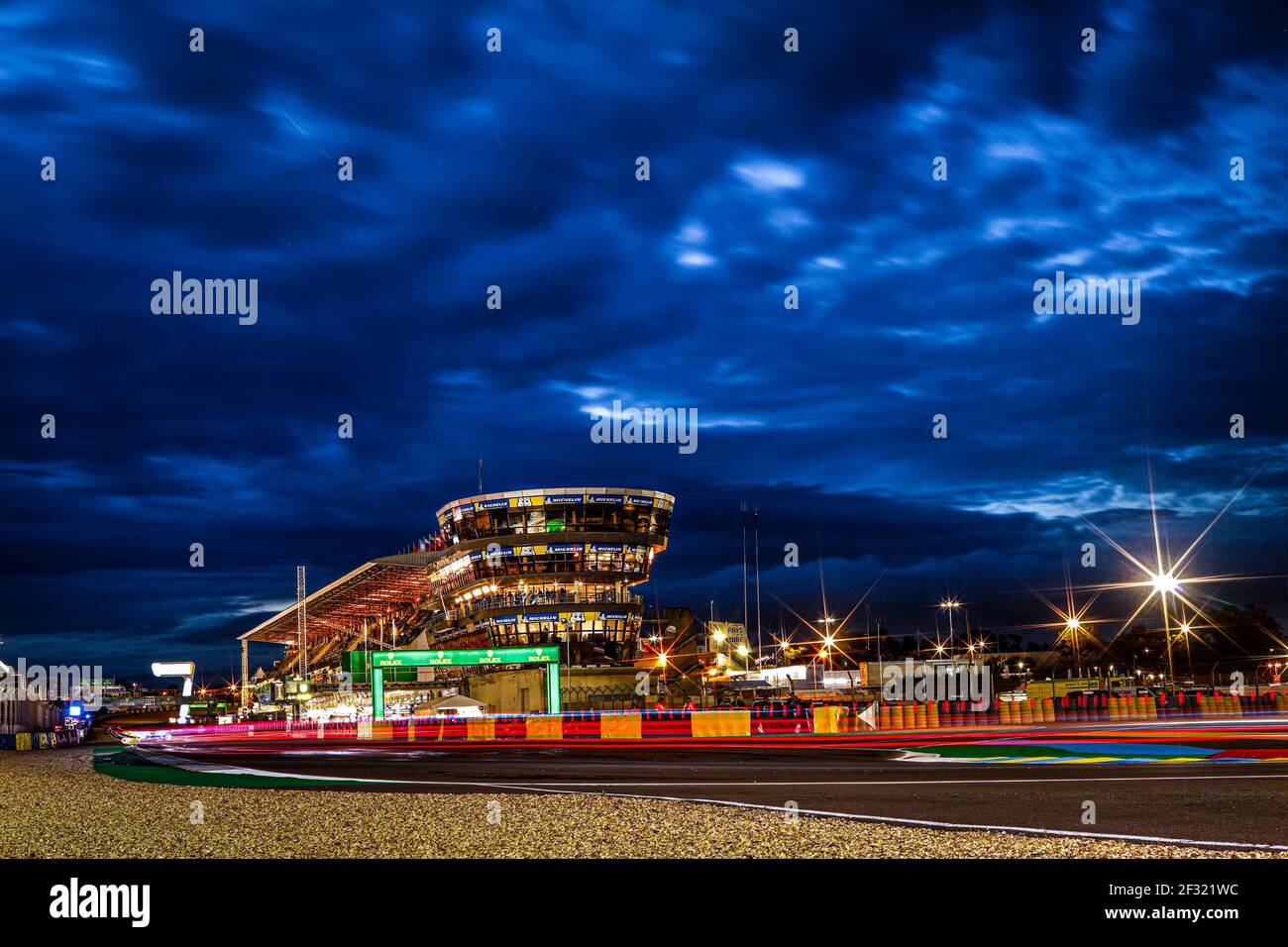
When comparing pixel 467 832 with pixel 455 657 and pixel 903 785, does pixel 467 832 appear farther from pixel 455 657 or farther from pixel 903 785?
pixel 455 657

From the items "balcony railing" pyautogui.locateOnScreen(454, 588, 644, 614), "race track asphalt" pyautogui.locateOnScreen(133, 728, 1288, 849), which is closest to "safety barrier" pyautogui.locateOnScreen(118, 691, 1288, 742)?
"race track asphalt" pyautogui.locateOnScreen(133, 728, 1288, 849)

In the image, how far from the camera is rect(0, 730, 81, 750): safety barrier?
48.3 meters

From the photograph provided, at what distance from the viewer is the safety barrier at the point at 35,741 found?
158ft

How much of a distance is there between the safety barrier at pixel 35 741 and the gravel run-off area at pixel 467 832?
1379 inches

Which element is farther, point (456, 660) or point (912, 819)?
point (456, 660)

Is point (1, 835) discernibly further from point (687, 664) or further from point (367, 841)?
point (687, 664)

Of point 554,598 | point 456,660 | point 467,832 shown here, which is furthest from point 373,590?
point 467,832

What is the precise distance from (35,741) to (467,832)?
47614 mm

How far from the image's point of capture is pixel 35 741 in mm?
51594

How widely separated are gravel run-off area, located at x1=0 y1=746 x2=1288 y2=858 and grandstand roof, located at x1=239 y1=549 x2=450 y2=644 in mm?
126142
